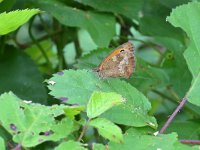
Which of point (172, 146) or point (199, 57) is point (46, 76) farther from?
point (172, 146)

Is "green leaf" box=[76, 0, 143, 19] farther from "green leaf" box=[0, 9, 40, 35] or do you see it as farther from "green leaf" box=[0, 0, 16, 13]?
"green leaf" box=[0, 9, 40, 35]

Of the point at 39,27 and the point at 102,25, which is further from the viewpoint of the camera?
the point at 39,27

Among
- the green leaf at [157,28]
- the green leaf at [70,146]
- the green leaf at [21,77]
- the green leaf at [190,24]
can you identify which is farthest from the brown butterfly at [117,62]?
the green leaf at [157,28]

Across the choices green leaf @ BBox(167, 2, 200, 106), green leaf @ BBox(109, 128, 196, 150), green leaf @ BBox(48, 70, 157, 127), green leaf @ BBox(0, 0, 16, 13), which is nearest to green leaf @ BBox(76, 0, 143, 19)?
green leaf @ BBox(0, 0, 16, 13)

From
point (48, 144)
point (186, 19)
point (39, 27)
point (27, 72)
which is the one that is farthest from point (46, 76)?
point (39, 27)

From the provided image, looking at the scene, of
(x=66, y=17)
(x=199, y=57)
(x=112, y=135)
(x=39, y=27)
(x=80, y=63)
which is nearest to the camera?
(x=112, y=135)

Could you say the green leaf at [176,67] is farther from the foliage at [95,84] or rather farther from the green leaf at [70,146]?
the green leaf at [70,146]
